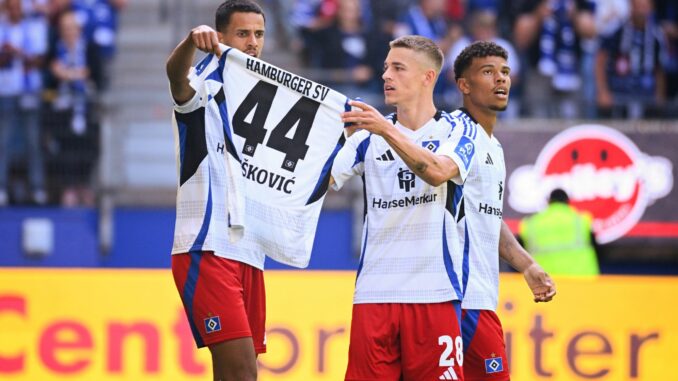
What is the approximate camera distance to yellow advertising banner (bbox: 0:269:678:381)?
932 cm

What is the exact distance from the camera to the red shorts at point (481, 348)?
Result: 255 inches

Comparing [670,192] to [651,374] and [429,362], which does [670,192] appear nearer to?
[651,374]

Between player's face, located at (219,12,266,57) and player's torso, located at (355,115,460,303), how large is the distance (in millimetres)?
869

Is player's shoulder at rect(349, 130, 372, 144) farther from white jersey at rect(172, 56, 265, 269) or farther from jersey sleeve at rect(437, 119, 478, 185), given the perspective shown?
white jersey at rect(172, 56, 265, 269)

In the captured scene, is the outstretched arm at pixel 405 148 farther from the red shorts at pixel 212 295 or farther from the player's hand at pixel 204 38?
the red shorts at pixel 212 295

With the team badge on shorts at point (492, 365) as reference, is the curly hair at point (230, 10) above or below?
above

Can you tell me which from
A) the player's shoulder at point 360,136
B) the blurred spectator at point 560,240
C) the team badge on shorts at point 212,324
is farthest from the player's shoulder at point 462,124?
the blurred spectator at point 560,240

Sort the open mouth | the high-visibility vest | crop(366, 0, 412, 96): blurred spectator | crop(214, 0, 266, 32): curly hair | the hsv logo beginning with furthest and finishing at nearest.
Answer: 1. crop(366, 0, 412, 96): blurred spectator
2. the hsv logo
3. the high-visibility vest
4. the open mouth
5. crop(214, 0, 266, 32): curly hair

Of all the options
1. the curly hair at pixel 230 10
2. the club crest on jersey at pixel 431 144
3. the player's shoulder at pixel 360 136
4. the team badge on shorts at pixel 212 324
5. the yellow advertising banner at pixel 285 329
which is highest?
the curly hair at pixel 230 10

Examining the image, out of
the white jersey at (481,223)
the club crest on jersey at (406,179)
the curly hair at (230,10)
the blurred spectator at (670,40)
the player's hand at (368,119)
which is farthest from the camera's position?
the blurred spectator at (670,40)

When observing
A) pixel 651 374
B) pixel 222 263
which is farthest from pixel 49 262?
pixel 222 263

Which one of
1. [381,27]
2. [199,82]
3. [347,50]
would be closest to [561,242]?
[347,50]

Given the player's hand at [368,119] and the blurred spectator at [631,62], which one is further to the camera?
the blurred spectator at [631,62]

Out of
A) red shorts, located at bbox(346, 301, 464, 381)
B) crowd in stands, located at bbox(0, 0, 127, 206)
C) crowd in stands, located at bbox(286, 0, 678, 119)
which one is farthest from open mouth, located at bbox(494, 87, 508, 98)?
crowd in stands, located at bbox(0, 0, 127, 206)
